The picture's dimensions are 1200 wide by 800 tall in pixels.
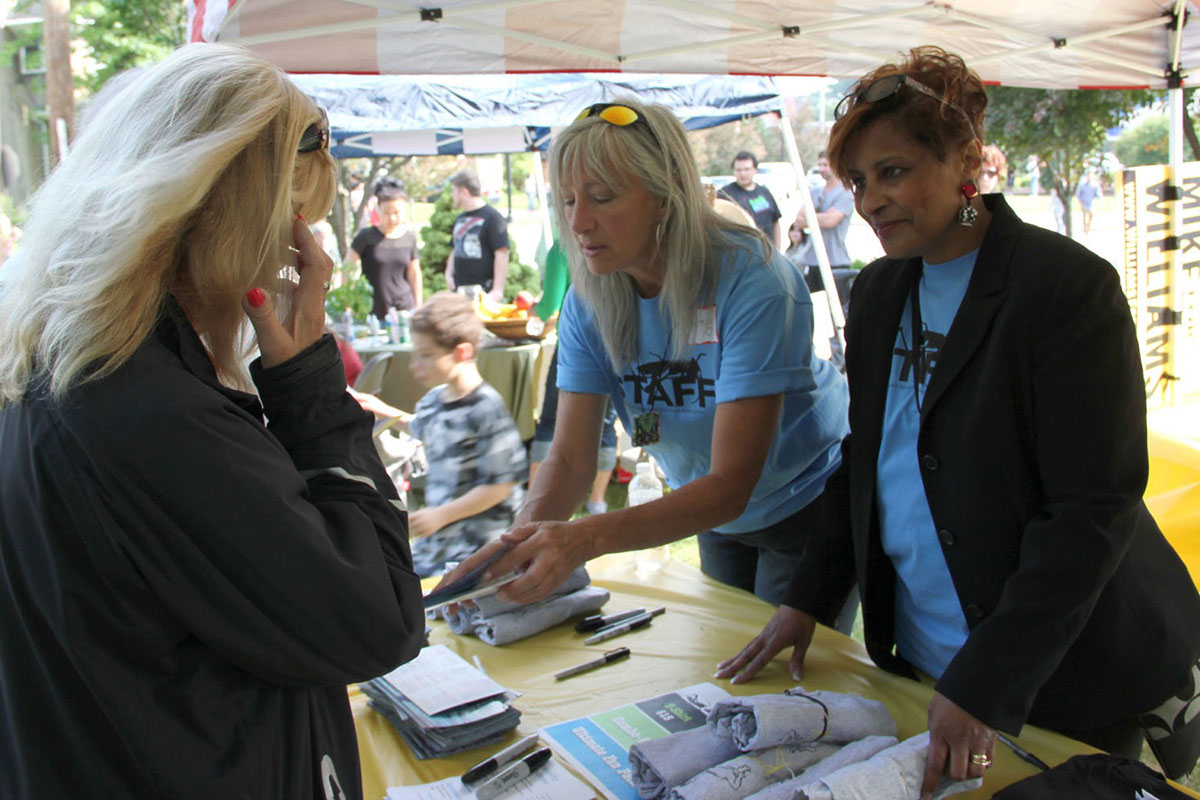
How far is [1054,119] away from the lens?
10.4m

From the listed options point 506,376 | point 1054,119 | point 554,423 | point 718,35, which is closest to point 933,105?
point 718,35

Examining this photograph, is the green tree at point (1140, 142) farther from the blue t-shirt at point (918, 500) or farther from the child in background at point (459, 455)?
the blue t-shirt at point (918, 500)

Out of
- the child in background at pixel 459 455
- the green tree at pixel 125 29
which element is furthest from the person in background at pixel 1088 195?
the green tree at pixel 125 29

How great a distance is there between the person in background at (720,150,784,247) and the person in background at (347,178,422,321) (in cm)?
255

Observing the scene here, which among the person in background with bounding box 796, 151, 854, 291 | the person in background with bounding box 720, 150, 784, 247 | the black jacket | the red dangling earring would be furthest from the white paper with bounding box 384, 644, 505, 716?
the person in background with bounding box 796, 151, 854, 291

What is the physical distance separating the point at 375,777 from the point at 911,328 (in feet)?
3.57

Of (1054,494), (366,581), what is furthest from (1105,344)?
(366,581)

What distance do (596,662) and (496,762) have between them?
36cm

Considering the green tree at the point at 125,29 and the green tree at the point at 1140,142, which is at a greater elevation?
the green tree at the point at 125,29

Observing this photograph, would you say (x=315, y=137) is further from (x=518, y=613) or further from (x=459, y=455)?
(x=459, y=455)

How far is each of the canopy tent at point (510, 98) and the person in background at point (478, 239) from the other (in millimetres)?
809

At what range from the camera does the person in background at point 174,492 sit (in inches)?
31.1

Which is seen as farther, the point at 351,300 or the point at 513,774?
the point at 351,300

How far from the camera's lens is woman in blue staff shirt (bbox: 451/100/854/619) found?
5.60ft
